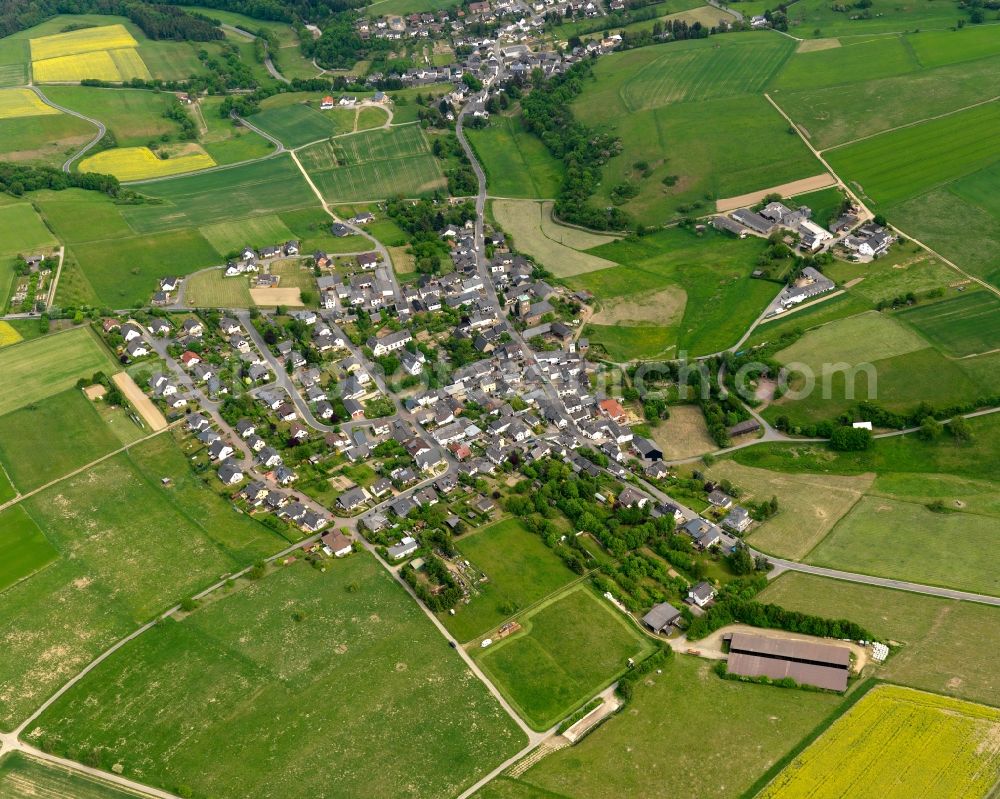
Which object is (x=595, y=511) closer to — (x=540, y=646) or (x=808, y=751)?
(x=540, y=646)

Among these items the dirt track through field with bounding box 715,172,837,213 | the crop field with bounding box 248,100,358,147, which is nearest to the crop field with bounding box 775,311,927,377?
the dirt track through field with bounding box 715,172,837,213

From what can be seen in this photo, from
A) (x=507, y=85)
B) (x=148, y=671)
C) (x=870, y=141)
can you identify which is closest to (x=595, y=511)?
(x=148, y=671)

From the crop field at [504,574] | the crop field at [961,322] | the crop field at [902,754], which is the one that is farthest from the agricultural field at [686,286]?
the crop field at [902,754]

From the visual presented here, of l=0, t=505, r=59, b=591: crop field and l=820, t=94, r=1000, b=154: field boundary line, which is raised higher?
l=820, t=94, r=1000, b=154: field boundary line

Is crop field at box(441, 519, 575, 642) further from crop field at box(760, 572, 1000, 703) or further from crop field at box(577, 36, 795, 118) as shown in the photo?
crop field at box(577, 36, 795, 118)

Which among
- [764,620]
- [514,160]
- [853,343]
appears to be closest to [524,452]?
[764,620]

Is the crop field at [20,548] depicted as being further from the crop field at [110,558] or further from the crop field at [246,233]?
the crop field at [246,233]
